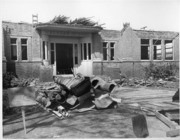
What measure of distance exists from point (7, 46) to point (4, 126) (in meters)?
10.0

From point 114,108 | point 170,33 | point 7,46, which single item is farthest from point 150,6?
point 170,33

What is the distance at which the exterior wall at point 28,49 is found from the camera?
14945 millimetres

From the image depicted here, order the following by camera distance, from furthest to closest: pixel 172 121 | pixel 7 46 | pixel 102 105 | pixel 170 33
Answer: pixel 170 33 < pixel 7 46 < pixel 102 105 < pixel 172 121

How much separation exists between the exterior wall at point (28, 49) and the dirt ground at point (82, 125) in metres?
8.38

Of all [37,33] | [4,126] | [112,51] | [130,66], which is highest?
[37,33]

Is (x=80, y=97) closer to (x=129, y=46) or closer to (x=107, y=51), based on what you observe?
(x=107, y=51)

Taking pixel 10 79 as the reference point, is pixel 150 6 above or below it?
above

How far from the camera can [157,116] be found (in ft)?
20.0

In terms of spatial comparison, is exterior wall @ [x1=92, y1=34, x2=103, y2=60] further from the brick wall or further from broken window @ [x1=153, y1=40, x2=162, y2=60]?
broken window @ [x1=153, y1=40, x2=162, y2=60]

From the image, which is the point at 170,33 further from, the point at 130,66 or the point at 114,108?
the point at 114,108

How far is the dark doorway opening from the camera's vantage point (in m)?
17.3

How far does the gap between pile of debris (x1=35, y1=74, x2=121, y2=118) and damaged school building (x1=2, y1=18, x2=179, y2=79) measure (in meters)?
7.55

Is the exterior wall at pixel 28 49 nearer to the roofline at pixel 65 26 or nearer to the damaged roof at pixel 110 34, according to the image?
the roofline at pixel 65 26

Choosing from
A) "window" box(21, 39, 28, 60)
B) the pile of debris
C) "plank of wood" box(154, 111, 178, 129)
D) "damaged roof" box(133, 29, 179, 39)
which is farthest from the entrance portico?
"plank of wood" box(154, 111, 178, 129)
